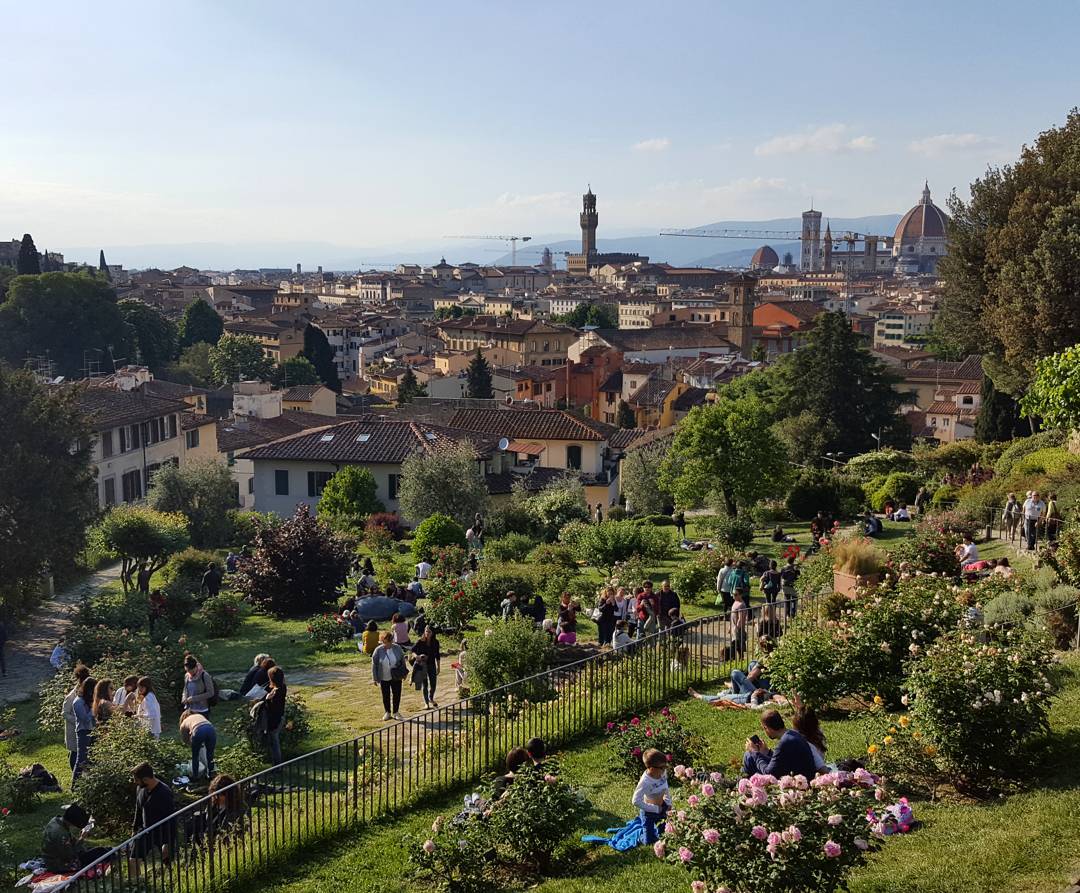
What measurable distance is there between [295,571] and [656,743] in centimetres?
1530

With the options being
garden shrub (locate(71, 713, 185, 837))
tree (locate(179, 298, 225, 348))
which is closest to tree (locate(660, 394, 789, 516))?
garden shrub (locate(71, 713, 185, 837))

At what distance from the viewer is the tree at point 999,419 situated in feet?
138

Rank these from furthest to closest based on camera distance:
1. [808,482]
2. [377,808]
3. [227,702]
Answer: [808,482] < [227,702] < [377,808]

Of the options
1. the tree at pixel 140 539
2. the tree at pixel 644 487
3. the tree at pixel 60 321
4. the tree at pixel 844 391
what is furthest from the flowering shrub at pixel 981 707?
the tree at pixel 60 321

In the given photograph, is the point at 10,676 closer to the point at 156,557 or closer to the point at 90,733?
the point at 156,557

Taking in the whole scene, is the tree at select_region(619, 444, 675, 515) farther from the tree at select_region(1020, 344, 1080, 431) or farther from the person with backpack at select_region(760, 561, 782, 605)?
the tree at select_region(1020, 344, 1080, 431)

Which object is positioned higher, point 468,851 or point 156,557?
point 468,851

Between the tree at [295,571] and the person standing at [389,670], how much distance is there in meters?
10.2

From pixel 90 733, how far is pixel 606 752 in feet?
20.2

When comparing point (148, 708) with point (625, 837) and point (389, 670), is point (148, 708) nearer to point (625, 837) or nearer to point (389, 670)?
point (389, 670)

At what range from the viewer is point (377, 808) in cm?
1109

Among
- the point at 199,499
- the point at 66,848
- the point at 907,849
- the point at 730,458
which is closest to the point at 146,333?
the point at 199,499

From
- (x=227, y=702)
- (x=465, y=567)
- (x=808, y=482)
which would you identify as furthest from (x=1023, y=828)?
(x=808, y=482)

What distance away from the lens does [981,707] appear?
364 inches
